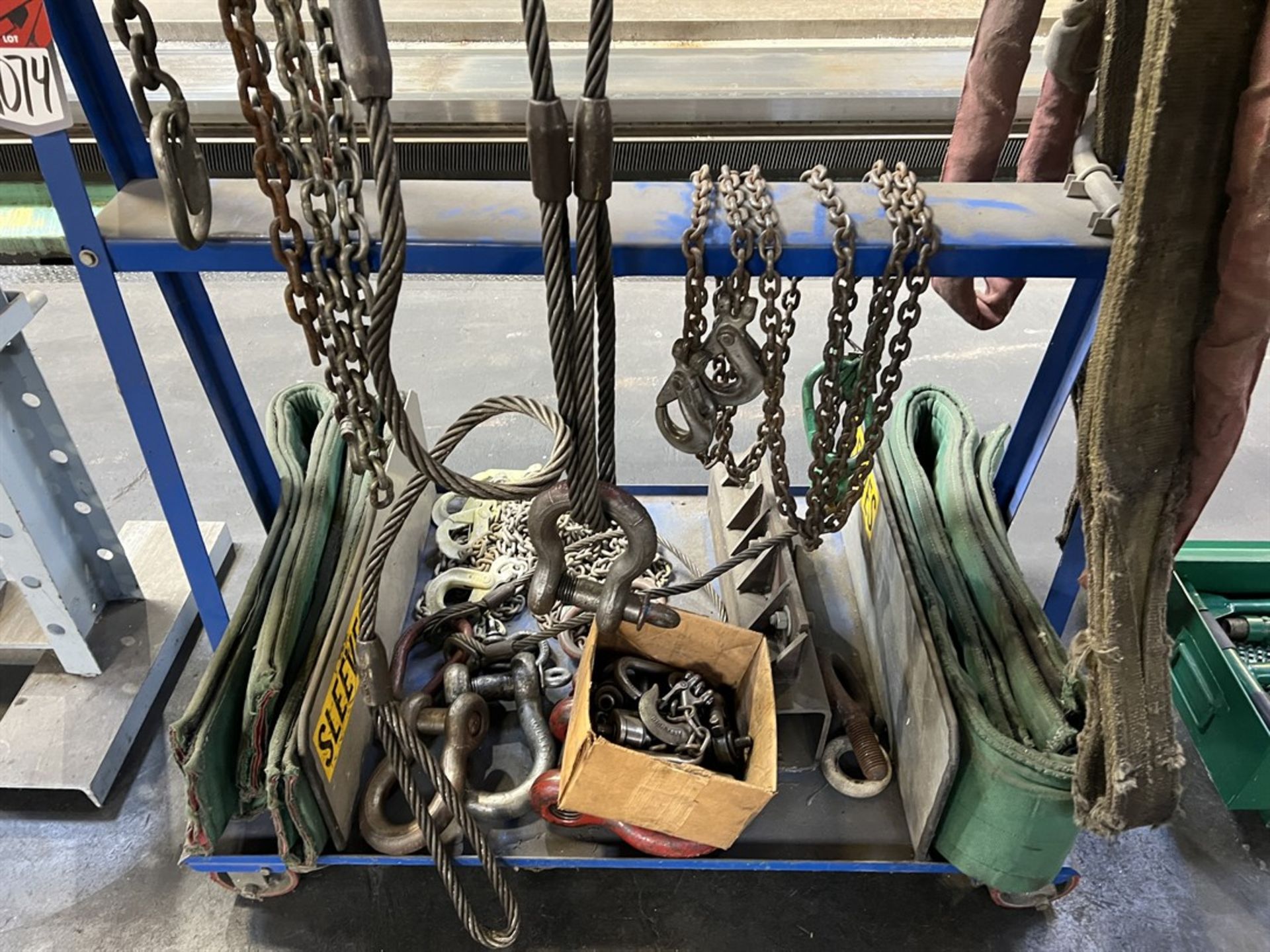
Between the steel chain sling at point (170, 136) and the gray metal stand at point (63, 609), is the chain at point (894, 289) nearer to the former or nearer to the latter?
the steel chain sling at point (170, 136)

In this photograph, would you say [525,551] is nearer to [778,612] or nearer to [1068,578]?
[778,612]

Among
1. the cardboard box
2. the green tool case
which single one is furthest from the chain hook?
the green tool case

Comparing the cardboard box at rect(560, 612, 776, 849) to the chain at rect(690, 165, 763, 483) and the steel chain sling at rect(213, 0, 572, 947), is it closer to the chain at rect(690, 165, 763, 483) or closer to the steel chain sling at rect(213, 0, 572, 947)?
the steel chain sling at rect(213, 0, 572, 947)

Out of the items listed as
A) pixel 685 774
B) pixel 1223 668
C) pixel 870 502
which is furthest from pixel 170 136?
pixel 1223 668

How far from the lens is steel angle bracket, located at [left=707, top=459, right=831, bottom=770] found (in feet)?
5.09

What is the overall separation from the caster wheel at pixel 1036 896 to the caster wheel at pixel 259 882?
1.16 metres

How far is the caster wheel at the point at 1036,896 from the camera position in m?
1.45

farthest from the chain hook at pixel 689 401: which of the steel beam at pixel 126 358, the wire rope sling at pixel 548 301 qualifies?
the steel beam at pixel 126 358

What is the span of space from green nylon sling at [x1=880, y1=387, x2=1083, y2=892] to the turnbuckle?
535 millimetres

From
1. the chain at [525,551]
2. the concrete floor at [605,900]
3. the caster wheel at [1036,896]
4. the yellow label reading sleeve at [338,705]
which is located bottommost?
the concrete floor at [605,900]

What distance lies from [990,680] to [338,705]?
1.03m

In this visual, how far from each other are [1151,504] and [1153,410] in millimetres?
124

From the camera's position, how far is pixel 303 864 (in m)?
1.37

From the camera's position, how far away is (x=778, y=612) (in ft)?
5.58
